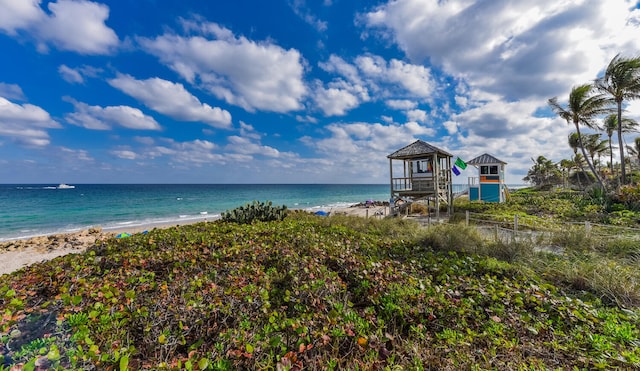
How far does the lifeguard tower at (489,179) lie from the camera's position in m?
20.1

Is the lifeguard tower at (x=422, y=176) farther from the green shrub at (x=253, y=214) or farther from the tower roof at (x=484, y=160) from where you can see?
the green shrub at (x=253, y=214)

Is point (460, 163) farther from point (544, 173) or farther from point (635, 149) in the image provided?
point (544, 173)

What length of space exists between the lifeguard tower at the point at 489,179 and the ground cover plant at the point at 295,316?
18420 millimetres

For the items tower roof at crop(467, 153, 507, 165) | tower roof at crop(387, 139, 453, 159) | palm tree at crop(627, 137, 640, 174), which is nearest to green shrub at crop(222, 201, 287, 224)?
tower roof at crop(387, 139, 453, 159)

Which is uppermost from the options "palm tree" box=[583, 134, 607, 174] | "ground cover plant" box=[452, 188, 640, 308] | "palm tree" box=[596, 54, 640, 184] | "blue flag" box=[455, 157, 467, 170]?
"palm tree" box=[596, 54, 640, 184]

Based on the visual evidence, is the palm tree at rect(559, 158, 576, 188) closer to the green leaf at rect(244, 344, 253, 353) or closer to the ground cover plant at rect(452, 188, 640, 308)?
the ground cover plant at rect(452, 188, 640, 308)

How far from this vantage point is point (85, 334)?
2340 millimetres

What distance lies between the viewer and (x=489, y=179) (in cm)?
2045

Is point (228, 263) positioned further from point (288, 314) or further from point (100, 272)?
point (100, 272)

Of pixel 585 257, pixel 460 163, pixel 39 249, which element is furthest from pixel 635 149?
pixel 39 249

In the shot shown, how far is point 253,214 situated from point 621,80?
862 inches

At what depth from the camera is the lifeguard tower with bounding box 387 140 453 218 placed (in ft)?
50.3

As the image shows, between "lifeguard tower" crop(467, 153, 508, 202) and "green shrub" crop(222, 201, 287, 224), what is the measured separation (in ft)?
58.9

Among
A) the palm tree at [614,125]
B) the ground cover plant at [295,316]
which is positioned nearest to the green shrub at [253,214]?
the ground cover plant at [295,316]
